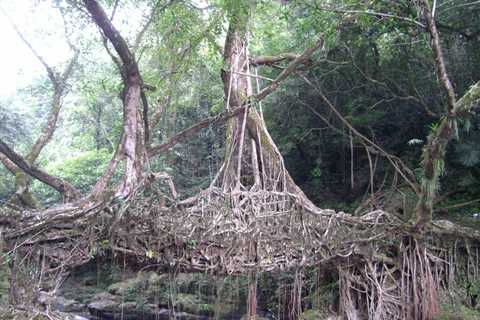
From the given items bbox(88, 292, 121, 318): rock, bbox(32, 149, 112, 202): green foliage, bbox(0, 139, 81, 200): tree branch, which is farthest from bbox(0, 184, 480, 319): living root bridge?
bbox(32, 149, 112, 202): green foliage

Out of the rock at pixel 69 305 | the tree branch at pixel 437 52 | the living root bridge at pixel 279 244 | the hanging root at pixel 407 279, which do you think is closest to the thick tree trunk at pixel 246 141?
the living root bridge at pixel 279 244

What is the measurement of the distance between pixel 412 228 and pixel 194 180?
7387 mm

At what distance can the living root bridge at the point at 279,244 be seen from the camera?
504 centimetres

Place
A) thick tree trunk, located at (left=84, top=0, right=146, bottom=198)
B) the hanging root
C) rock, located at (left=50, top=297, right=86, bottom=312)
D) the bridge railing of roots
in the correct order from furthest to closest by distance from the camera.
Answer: rock, located at (left=50, top=297, right=86, bottom=312), the hanging root, thick tree trunk, located at (left=84, top=0, right=146, bottom=198), the bridge railing of roots

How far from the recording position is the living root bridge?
5.04 m

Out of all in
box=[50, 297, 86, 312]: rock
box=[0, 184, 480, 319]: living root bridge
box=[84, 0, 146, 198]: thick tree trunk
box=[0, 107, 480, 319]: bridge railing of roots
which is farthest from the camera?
box=[50, 297, 86, 312]: rock

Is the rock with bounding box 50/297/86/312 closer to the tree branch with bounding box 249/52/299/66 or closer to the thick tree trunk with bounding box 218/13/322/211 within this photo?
the thick tree trunk with bounding box 218/13/322/211

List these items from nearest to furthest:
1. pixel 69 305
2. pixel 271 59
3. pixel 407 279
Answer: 1. pixel 407 279
2. pixel 271 59
3. pixel 69 305

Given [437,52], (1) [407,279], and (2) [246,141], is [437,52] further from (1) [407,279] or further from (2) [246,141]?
(2) [246,141]

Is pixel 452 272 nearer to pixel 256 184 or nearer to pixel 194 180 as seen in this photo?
pixel 256 184

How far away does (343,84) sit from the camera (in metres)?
10.3

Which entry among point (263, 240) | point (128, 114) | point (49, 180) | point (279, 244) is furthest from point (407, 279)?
point (49, 180)

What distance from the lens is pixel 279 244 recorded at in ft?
21.5

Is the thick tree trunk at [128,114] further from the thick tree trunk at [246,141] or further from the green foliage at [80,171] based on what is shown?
the green foliage at [80,171]
